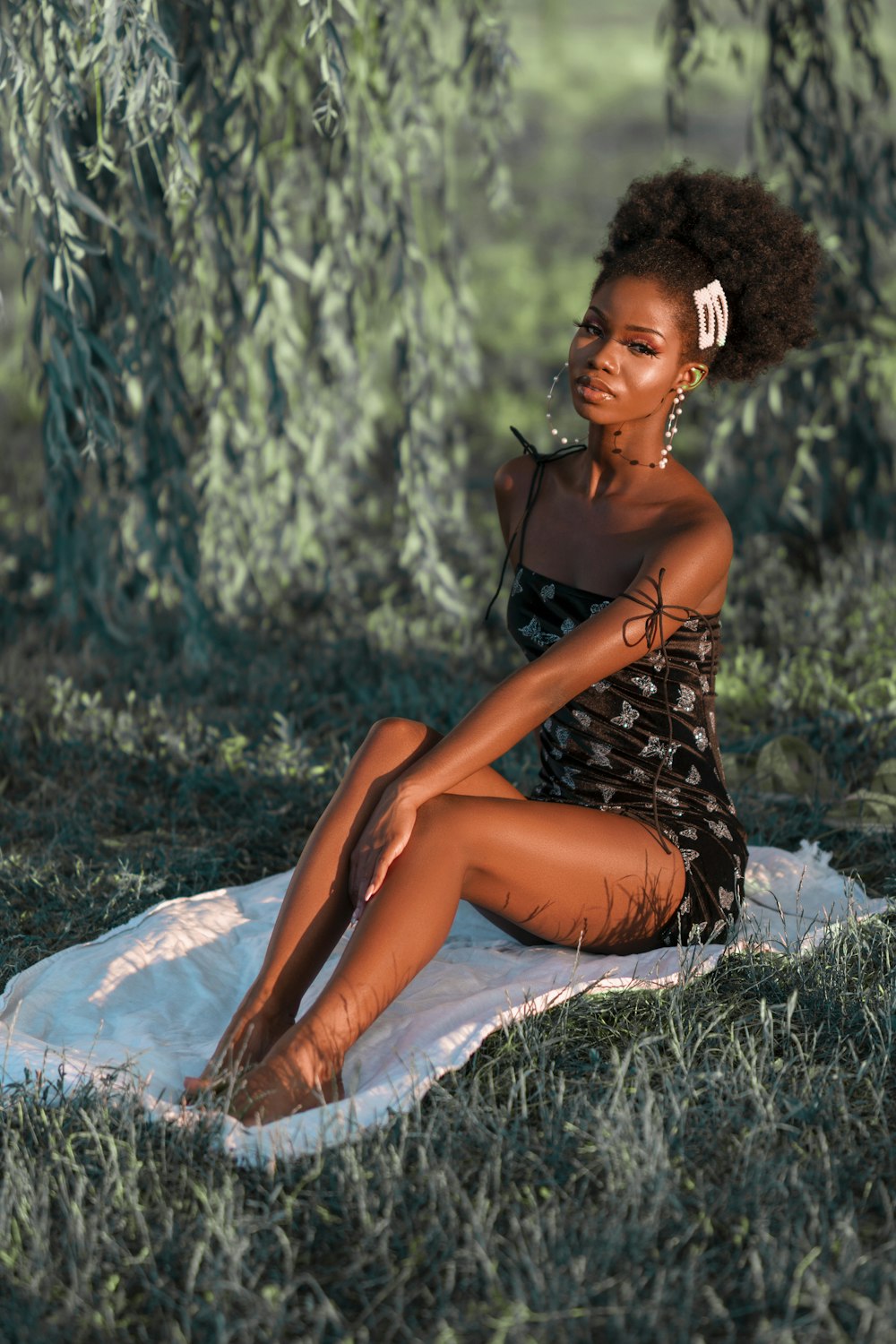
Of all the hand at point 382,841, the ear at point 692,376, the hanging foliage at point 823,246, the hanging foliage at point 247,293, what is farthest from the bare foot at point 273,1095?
the hanging foliage at point 823,246

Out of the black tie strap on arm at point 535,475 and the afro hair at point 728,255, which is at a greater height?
the afro hair at point 728,255

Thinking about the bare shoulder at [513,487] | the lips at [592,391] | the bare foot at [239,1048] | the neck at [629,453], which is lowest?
the bare foot at [239,1048]

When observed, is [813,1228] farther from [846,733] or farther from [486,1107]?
[846,733]

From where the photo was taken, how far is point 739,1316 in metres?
1.75

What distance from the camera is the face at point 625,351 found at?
2.60m

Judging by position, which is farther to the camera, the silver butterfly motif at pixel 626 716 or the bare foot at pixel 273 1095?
the silver butterfly motif at pixel 626 716

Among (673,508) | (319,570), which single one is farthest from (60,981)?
(319,570)

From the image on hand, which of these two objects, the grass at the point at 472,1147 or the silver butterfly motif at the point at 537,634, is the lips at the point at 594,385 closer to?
the silver butterfly motif at the point at 537,634

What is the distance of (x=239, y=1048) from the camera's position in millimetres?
2287

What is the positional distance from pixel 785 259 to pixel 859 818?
1391 millimetres

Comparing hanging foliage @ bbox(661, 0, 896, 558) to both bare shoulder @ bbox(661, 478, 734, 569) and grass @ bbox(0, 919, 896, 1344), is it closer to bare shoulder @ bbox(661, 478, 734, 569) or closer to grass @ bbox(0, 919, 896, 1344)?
bare shoulder @ bbox(661, 478, 734, 569)

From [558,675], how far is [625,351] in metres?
0.60

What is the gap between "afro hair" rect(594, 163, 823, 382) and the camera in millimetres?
2645

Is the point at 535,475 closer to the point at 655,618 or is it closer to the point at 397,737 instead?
the point at 655,618
